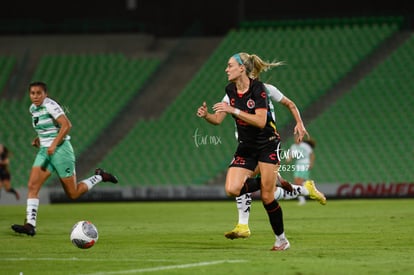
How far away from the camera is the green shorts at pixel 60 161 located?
48.6 feet

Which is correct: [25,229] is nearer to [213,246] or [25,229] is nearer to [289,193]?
[213,246]

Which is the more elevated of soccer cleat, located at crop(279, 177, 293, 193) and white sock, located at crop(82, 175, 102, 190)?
white sock, located at crop(82, 175, 102, 190)

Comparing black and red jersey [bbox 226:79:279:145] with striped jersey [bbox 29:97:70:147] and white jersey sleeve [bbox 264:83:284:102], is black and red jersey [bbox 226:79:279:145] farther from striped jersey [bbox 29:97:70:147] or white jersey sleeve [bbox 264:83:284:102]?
striped jersey [bbox 29:97:70:147]

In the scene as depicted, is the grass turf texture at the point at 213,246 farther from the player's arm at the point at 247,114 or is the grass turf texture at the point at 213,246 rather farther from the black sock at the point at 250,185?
the player's arm at the point at 247,114

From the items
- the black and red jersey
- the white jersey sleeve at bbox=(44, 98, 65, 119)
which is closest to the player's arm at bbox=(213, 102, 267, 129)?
the black and red jersey

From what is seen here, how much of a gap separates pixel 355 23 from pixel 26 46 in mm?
14259

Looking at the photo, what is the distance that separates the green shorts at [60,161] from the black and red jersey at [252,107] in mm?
3640

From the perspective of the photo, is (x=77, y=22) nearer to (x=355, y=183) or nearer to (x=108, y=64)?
(x=108, y=64)

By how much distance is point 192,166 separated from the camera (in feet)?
107

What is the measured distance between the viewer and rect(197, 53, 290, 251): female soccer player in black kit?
1188 centimetres

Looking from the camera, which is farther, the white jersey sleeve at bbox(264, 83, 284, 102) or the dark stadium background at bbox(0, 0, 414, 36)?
the dark stadium background at bbox(0, 0, 414, 36)

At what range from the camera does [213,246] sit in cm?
1297

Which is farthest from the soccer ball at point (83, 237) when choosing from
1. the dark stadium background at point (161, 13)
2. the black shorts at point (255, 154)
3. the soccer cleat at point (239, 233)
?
the dark stadium background at point (161, 13)

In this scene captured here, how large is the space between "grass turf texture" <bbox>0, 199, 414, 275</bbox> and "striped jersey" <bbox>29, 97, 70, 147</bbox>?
1.64 m
